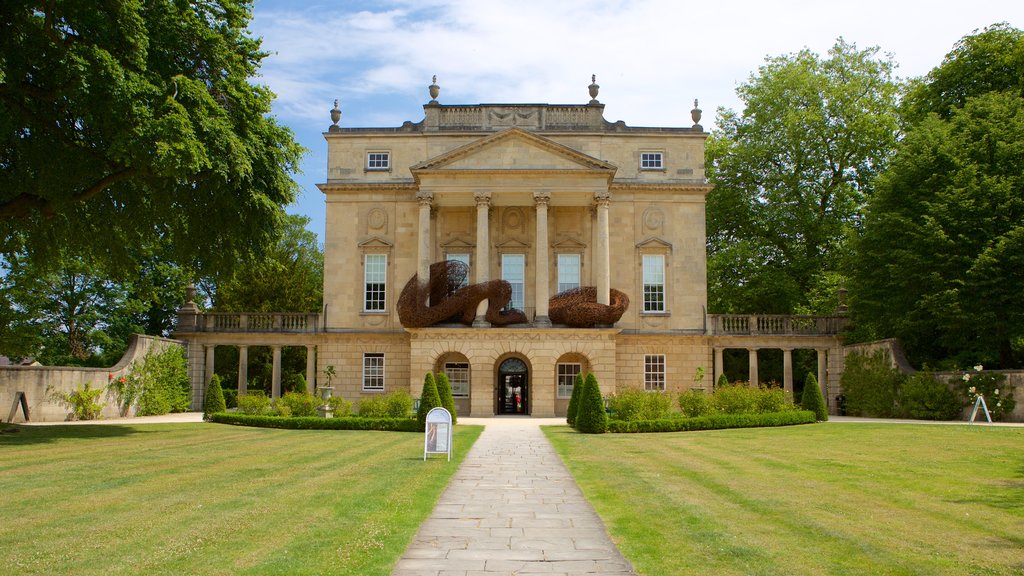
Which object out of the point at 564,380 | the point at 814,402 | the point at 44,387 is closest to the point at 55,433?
the point at 44,387

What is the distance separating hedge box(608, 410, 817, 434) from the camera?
89.5 ft

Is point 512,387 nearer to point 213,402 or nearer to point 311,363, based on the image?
point 311,363

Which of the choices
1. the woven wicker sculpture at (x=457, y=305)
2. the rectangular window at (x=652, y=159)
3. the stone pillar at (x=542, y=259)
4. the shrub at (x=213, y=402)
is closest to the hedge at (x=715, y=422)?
the stone pillar at (x=542, y=259)

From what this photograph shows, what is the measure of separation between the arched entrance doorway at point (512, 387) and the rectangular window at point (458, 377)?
5.46ft

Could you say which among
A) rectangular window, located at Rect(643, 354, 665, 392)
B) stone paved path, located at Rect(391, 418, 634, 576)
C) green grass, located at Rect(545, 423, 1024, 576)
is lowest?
stone paved path, located at Rect(391, 418, 634, 576)

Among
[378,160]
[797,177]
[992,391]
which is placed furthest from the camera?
[797,177]

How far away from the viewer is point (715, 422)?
1120 inches

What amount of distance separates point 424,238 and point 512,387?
8724 millimetres

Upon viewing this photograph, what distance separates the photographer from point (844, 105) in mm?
49562

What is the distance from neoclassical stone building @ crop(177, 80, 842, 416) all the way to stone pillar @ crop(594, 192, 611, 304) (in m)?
0.12

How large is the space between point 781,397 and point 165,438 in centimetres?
2118

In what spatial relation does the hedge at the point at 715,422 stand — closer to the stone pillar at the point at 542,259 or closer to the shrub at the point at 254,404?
the stone pillar at the point at 542,259

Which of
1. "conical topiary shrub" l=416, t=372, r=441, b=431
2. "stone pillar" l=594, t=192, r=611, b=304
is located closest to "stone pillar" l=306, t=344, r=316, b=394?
"stone pillar" l=594, t=192, r=611, b=304

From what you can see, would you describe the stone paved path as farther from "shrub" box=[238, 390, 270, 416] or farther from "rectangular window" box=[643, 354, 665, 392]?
"rectangular window" box=[643, 354, 665, 392]
